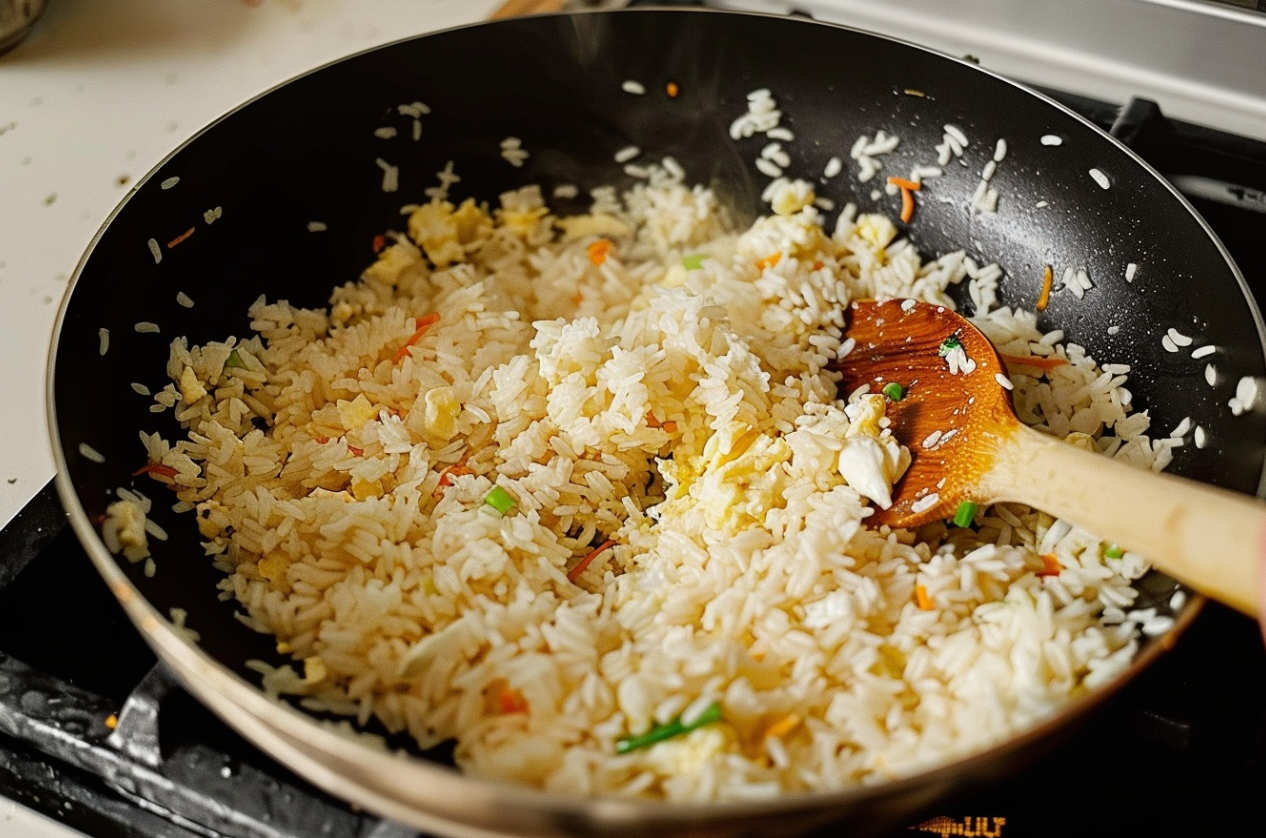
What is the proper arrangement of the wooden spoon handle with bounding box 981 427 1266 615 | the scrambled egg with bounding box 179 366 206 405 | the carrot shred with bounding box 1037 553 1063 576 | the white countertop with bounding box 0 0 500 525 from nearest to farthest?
the wooden spoon handle with bounding box 981 427 1266 615 < the carrot shred with bounding box 1037 553 1063 576 < the scrambled egg with bounding box 179 366 206 405 < the white countertop with bounding box 0 0 500 525

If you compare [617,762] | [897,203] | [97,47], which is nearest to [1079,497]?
[617,762]

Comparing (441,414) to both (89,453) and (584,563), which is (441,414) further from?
(89,453)

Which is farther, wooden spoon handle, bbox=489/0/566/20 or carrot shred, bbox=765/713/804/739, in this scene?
wooden spoon handle, bbox=489/0/566/20

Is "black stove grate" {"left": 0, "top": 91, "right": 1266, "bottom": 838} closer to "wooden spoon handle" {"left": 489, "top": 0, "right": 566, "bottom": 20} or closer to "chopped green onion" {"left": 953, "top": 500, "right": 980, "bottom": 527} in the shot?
"chopped green onion" {"left": 953, "top": 500, "right": 980, "bottom": 527}

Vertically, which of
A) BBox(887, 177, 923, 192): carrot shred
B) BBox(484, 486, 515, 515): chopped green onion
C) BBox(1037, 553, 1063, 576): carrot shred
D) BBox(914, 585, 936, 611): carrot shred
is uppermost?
BBox(887, 177, 923, 192): carrot shred

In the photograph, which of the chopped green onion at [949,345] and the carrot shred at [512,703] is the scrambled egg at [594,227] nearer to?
the chopped green onion at [949,345]


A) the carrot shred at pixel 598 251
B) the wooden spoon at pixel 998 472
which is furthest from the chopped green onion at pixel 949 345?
the carrot shred at pixel 598 251

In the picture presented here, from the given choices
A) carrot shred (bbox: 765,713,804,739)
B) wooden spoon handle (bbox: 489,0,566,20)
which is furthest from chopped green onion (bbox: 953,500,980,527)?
wooden spoon handle (bbox: 489,0,566,20)
